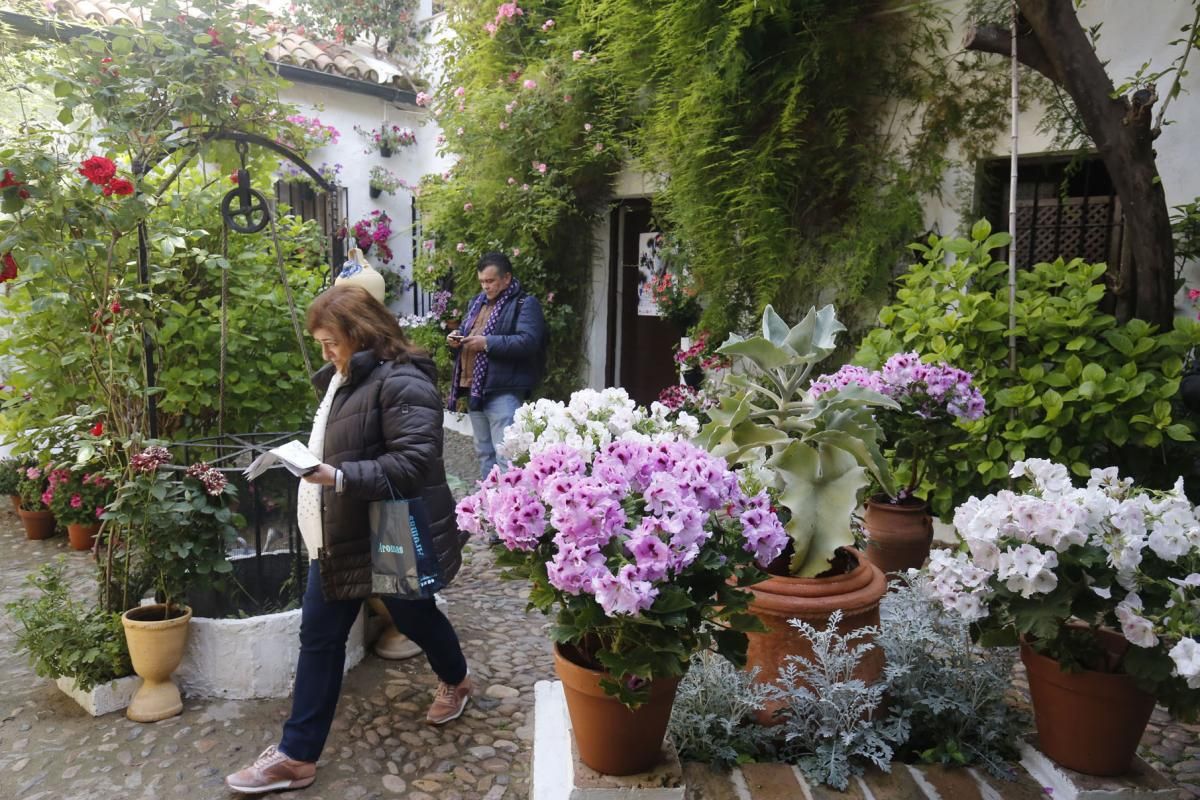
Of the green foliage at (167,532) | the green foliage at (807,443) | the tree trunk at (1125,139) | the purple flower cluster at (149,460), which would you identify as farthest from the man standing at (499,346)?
the tree trunk at (1125,139)

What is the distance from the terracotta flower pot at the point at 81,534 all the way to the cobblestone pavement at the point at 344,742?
140 cm

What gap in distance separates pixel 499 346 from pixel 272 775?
294cm

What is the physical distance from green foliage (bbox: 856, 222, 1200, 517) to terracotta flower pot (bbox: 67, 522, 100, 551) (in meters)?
4.68

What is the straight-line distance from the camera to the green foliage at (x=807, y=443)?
2227 millimetres

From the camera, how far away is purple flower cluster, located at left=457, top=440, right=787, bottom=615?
5.11ft

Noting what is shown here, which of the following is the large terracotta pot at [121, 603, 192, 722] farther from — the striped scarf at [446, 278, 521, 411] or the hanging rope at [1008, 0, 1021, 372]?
the hanging rope at [1008, 0, 1021, 372]

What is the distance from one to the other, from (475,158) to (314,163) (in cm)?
291

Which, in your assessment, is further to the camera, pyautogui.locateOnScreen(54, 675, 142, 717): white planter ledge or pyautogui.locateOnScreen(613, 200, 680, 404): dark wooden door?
pyautogui.locateOnScreen(613, 200, 680, 404): dark wooden door

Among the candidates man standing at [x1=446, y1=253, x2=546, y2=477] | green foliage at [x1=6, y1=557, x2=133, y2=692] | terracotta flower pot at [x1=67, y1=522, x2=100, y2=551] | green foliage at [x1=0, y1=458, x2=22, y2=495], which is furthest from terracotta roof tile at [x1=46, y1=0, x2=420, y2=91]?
green foliage at [x1=6, y1=557, x2=133, y2=692]

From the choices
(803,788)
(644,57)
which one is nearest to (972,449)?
(803,788)

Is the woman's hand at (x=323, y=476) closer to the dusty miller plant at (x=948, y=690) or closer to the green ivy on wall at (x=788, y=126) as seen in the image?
Answer: the dusty miller plant at (x=948, y=690)

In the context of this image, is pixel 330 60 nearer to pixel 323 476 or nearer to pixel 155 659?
pixel 155 659

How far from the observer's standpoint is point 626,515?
164cm

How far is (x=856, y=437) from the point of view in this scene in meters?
2.34
